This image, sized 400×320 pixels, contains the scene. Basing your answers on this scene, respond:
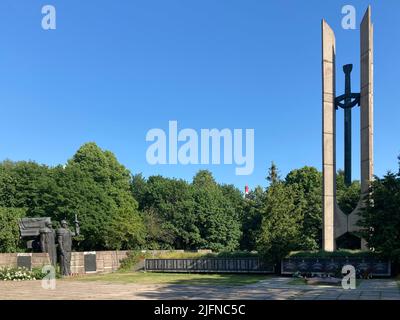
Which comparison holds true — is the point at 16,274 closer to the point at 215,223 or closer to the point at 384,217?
the point at 384,217

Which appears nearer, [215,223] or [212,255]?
[212,255]

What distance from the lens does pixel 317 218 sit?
160 ft

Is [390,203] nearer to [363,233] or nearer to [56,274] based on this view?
[363,233]

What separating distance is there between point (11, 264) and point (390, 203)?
20.4 m

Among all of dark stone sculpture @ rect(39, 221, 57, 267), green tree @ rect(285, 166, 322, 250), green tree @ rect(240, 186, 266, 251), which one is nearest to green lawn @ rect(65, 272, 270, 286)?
dark stone sculpture @ rect(39, 221, 57, 267)

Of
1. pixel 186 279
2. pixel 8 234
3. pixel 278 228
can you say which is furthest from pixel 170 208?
pixel 186 279

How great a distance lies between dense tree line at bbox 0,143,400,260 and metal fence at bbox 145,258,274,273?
1348 mm

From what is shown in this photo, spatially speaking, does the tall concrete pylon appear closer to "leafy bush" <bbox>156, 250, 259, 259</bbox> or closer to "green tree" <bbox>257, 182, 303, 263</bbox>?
"green tree" <bbox>257, 182, 303, 263</bbox>

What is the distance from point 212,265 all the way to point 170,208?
2901cm

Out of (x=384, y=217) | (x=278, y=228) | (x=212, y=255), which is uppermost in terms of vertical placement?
(x=384, y=217)

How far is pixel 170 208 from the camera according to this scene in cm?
5778

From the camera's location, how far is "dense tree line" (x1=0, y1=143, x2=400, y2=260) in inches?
1013

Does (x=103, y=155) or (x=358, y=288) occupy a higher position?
(x=103, y=155)
